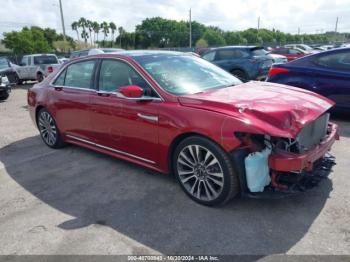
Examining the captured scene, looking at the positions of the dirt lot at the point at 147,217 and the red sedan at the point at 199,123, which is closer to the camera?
the dirt lot at the point at 147,217

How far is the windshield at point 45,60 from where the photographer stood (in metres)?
17.1

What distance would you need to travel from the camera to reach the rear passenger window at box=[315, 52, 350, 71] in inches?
244

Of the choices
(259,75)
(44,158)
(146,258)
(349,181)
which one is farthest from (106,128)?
(259,75)

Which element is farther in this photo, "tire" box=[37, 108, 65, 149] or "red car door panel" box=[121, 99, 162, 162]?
"tire" box=[37, 108, 65, 149]

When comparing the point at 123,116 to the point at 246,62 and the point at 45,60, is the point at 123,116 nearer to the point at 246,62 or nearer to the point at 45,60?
the point at 246,62

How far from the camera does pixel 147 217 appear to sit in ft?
11.1

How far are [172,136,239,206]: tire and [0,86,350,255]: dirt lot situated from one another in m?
0.15

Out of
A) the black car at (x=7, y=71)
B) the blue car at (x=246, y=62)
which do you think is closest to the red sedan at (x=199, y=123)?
the blue car at (x=246, y=62)

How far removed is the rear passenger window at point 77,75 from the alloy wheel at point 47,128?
0.65m

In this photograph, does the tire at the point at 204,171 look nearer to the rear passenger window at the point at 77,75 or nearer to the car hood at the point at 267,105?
the car hood at the point at 267,105

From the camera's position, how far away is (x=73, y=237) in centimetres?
311

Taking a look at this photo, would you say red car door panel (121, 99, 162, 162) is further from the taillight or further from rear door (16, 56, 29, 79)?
rear door (16, 56, 29, 79)

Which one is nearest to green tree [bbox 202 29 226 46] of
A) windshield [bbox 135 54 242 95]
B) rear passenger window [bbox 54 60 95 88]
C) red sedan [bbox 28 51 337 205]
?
rear passenger window [bbox 54 60 95 88]

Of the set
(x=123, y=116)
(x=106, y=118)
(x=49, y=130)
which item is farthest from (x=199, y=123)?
(x=49, y=130)
